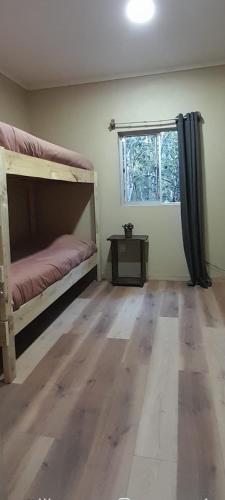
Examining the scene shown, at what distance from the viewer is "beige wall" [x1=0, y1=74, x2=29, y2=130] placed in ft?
11.2

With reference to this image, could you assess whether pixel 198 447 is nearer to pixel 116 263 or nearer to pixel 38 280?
pixel 38 280

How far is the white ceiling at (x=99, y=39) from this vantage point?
2.35m

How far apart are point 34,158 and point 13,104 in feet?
5.96

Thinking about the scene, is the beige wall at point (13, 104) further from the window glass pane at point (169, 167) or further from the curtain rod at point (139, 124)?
the window glass pane at point (169, 167)

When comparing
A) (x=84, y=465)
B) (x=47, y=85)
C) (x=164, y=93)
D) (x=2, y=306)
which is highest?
(x=47, y=85)

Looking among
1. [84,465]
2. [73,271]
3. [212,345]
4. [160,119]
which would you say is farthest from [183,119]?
[84,465]

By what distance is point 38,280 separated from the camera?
7.13ft

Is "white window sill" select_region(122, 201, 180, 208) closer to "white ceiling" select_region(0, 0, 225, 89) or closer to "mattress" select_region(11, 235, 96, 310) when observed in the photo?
"mattress" select_region(11, 235, 96, 310)

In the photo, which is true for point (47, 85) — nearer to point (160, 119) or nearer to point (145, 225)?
point (160, 119)

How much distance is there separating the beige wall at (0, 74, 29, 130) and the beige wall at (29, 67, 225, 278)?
108mm

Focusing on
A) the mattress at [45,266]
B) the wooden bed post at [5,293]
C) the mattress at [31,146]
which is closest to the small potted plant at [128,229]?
the mattress at [45,266]

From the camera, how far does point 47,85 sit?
12.3 ft

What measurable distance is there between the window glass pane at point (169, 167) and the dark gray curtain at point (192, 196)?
239 mm

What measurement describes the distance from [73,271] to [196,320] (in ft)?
3.73
